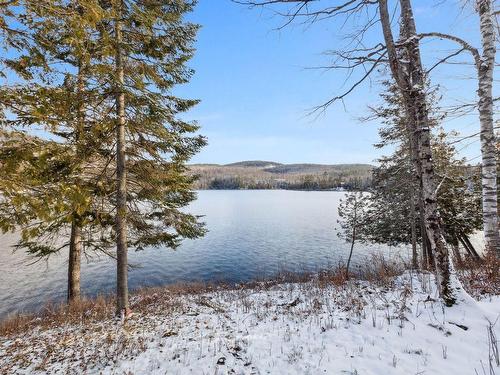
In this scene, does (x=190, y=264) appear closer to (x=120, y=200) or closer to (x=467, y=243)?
(x=120, y=200)

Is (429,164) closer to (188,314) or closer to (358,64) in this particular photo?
(358,64)

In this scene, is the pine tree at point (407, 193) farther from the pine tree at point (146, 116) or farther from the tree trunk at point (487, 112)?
the pine tree at point (146, 116)

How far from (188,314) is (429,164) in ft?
22.3

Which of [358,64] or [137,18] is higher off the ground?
[137,18]

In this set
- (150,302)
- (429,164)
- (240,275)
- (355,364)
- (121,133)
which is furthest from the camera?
(240,275)

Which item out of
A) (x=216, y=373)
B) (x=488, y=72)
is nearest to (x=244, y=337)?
(x=216, y=373)

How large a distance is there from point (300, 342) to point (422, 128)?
4.35 meters

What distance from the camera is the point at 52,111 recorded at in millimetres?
4059

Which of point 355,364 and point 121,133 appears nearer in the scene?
point 355,364

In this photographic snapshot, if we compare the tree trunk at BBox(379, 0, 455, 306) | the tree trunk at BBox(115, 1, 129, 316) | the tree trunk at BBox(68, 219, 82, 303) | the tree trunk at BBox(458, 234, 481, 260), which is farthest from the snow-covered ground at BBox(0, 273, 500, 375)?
the tree trunk at BBox(458, 234, 481, 260)

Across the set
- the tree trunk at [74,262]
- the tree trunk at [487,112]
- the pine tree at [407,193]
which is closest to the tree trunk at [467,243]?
the pine tree at [407,193]

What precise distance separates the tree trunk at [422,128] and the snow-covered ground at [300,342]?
58 centimetres

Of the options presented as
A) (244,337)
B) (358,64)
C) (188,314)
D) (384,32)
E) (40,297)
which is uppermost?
(384,32)

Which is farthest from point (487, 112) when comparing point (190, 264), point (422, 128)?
point (190, 264)
